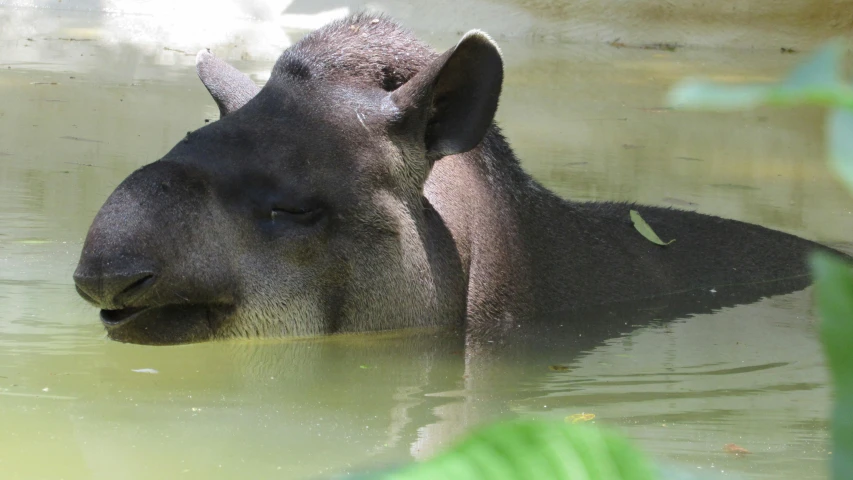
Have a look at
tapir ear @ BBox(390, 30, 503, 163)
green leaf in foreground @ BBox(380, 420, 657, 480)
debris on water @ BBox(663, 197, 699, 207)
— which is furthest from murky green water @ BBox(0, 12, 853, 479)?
green leaf in foreground @ BBox(380, 420, 657, 480)

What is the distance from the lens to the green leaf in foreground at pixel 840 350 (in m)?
0.44

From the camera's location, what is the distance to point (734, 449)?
334cm

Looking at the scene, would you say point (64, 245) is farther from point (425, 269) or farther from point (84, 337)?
point (425, 269)

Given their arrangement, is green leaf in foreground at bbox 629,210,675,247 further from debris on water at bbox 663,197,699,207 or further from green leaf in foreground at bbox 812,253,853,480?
green leaf in foreground at bbox 812,253,853,480

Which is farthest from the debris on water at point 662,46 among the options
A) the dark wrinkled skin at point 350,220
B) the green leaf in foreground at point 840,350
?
the green leaf in foreground at point 840,350

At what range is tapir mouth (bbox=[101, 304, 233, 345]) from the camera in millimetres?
3865

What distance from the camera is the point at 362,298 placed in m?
4.46

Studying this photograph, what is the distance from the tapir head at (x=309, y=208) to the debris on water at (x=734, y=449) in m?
1.58

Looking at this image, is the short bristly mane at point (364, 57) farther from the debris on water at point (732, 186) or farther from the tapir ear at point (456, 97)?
the debris on water at point (732, 186)

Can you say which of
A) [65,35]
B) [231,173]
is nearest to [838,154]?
[231,173]

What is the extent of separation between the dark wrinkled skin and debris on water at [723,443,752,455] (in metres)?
1.58

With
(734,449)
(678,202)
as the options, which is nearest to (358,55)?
(734,449)

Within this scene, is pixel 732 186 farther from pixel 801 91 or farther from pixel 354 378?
pixel 801 91

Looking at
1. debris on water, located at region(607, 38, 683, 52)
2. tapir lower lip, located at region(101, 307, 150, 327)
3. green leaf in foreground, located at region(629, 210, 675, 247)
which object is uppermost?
tapir lower lip, located at region(101, 307, 150, 327)
